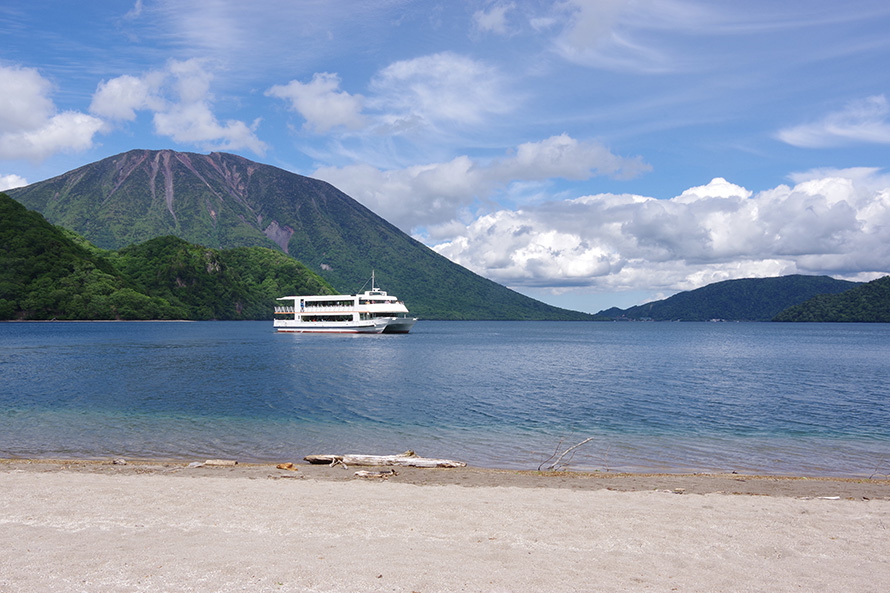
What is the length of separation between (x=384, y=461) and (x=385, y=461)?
3 cm

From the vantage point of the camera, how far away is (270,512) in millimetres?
10734

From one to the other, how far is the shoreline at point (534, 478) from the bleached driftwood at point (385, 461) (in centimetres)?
25

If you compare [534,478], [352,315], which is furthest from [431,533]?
[352,315]

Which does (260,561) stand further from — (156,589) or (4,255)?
(4,255)

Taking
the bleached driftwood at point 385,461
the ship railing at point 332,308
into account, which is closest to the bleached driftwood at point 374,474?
the bleached driftwood at point 385,461

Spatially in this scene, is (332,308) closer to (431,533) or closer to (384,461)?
(384,461)

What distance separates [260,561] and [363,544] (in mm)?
1620

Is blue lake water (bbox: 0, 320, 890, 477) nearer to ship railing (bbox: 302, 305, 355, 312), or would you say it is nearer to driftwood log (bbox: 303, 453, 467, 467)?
driftwood log (bbox: 303, 453, 467, 467)

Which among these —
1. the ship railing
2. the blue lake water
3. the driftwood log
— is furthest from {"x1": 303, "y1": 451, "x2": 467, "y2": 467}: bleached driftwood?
the ship railing

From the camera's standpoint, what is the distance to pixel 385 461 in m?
16.3

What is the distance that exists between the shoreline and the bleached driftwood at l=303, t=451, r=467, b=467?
0.25 meters

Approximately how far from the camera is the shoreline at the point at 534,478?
13.6 m

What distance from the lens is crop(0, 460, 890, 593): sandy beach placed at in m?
7.39

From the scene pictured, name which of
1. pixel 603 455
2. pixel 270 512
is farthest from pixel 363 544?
pixel 603 455
